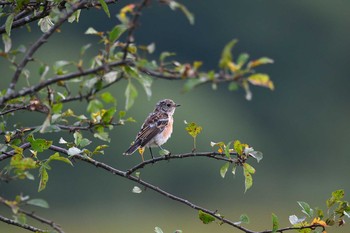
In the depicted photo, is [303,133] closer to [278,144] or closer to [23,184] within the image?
[278,144]

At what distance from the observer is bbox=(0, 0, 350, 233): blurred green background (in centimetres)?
4725

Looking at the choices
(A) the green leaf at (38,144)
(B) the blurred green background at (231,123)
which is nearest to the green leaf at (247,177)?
(A) the green leaf at (38,144)

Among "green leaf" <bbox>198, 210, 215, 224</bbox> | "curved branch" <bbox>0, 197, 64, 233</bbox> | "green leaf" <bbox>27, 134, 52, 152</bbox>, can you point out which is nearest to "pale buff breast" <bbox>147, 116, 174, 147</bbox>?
"green leaf" <bbox>198, 210, 215, 224</bbox>

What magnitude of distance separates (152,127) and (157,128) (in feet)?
0.32

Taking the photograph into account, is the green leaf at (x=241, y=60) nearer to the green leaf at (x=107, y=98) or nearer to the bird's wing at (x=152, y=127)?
the green leaf at (x=107, y=98)

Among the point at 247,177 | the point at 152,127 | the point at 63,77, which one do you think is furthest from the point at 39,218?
the point at 152,127

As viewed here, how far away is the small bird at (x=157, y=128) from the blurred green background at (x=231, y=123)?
2742 centimetres

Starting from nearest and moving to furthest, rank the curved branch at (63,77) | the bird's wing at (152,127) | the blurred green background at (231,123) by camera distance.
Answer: the curved branch at (63,77) < the bird's wing at (152,127) < the blurred green background at (231,123)

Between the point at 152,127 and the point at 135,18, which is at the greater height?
the point at 152,127

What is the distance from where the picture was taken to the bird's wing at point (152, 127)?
10848 millimetres

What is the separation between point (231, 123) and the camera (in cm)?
5603

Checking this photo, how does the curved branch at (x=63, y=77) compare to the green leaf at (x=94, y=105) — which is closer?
the curved branch at (x=63, y=77)

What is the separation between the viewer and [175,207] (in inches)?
1914

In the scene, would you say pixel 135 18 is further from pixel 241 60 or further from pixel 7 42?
pixel 7 42
